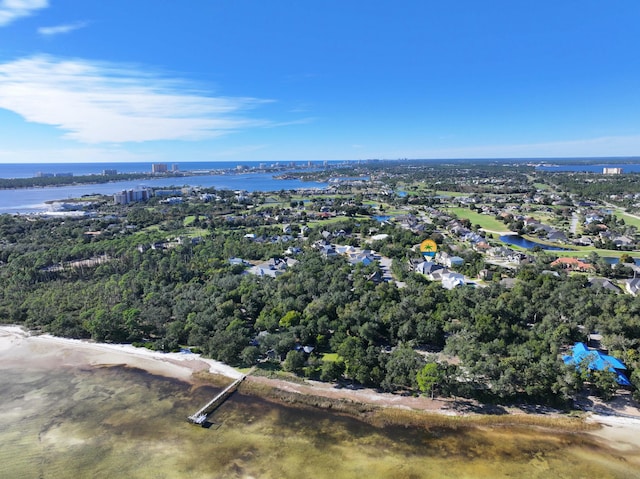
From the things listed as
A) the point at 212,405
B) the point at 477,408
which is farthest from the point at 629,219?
the point at 212,405

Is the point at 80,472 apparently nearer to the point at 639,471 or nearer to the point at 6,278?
the point at 639,471

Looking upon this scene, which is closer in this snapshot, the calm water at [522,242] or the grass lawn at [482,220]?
the calm water at [522,242]

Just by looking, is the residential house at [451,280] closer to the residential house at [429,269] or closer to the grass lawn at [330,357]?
the residential house at [429,269]

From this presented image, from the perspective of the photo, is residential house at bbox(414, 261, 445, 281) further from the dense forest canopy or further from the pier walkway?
the pier walkway

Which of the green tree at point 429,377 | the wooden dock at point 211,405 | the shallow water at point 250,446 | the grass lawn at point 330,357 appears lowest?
the shallow water at point 250,446

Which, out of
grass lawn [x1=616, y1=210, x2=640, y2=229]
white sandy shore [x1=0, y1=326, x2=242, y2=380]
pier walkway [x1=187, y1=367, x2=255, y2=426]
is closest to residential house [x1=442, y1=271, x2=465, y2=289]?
pier walkway [x1=187, y1=367, x2=255, y2=426]

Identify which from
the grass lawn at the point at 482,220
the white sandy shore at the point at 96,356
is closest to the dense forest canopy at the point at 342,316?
the white sandy shore at the point at 96,356
